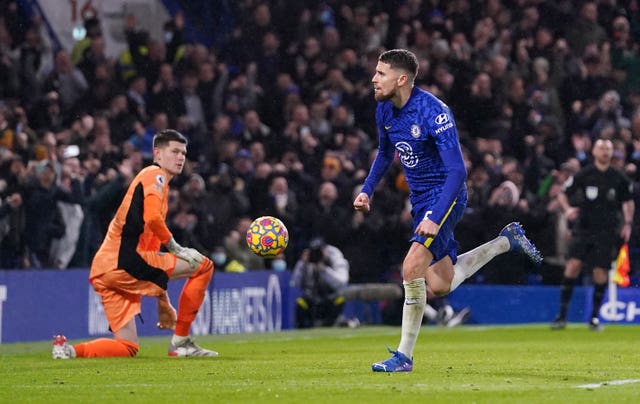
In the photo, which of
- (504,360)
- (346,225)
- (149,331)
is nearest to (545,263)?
(346,225)

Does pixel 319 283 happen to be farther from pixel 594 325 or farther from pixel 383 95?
pixel 383 95

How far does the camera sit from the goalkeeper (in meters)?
11.9

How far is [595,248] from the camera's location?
1820 centimetres

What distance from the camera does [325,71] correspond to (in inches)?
977

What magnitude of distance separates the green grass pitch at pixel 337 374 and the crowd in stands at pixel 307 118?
331 centimetres

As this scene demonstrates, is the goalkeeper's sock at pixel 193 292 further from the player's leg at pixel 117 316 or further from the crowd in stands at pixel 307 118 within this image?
the crowd in stands at pixel 307 118

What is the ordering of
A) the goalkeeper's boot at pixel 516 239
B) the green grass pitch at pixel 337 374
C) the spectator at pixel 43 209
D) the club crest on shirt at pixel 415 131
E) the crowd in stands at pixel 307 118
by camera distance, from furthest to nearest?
the crowd in stands at pixel 307 118 → the spectator at pixel 43 209 → the goalkeeper's boot at pixel 516 239 → the club crest on shirt at pixel 415 131 → the green grass pitch at pixel 337 374

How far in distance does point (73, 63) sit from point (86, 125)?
9.58 feet

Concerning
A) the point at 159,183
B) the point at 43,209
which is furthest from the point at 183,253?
the point at 43,209

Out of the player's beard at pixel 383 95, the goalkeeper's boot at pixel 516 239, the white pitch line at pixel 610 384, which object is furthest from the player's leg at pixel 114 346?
the white pitch line at pixel 610 384

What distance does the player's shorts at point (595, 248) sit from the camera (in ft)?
59.6

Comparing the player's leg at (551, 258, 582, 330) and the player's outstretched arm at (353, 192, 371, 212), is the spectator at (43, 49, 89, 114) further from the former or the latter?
the player's outstretched arm at (353, 192, 371, 212)

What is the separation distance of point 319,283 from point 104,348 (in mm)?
8181

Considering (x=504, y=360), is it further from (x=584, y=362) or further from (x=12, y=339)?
(x=12, y=339)
